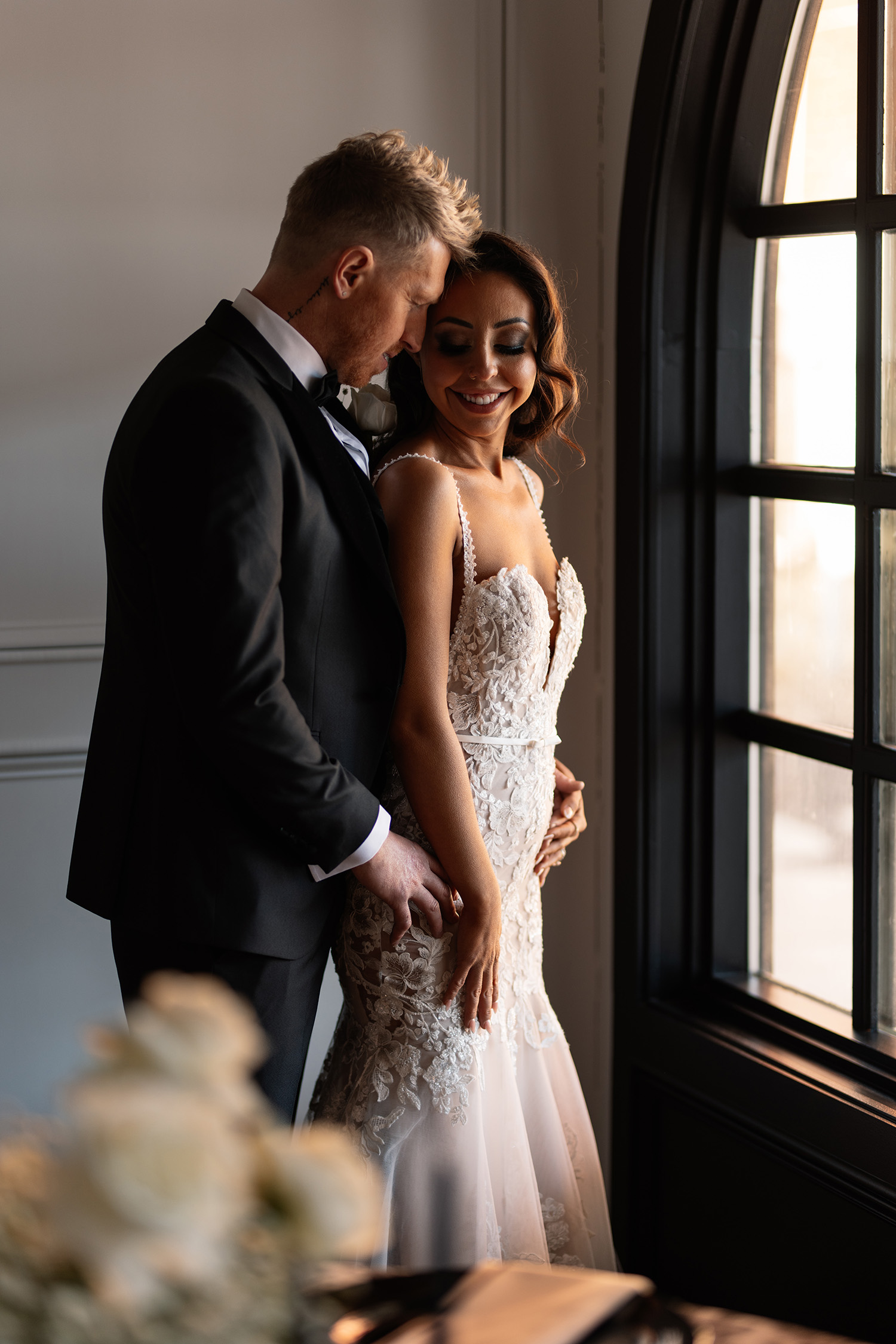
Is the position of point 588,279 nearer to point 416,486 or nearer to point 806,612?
point 806,612

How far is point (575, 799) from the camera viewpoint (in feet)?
6.42

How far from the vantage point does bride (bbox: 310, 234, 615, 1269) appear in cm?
162

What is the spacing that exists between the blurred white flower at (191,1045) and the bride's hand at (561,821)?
4.37 ft

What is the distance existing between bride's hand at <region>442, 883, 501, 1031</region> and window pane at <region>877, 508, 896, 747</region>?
0.74m

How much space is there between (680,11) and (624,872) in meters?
1.55

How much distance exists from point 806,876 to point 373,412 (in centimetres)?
116

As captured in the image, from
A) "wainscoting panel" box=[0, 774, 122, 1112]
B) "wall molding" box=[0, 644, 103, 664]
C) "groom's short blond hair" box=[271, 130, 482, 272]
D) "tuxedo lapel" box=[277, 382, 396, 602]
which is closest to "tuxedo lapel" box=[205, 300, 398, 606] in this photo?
"tuxedo lapel" box=[277, 382, 396, 602]

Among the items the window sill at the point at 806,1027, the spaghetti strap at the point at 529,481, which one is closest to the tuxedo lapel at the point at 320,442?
the spaghetti strap at the point at 529,481

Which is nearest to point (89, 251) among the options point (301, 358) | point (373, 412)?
point (373, 412)

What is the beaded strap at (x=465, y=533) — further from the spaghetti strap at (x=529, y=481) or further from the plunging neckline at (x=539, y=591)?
the spaghetti strap at (x=529, y=481)

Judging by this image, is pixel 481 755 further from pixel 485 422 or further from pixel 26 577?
pixel 26 577

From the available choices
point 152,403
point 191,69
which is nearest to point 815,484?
point 152,403

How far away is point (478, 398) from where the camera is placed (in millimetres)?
1711

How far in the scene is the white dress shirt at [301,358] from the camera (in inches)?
59.5
